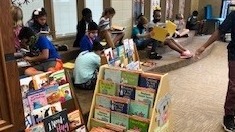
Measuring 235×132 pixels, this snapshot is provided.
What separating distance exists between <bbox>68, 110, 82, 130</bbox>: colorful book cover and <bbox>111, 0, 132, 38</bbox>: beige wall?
3.12 meters

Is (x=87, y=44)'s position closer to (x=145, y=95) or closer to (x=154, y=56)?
(x=145, y=95)

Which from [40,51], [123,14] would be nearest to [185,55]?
[123,14]

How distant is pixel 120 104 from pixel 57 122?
0.50 meters

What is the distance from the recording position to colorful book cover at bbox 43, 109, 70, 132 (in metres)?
1.99

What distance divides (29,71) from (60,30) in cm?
187

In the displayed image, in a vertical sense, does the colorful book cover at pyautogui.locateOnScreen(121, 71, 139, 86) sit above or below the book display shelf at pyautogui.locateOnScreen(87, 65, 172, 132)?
above

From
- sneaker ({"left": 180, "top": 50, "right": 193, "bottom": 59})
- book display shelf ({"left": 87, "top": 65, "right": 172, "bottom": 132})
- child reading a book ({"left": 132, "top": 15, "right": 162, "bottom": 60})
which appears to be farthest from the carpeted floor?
book display shelf ({"left": 87, "top": 65, "right": 172, "bottom": 132})

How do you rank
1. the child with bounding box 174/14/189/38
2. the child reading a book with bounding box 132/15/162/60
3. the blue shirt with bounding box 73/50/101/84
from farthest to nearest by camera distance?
the child with bounding box 174/14/189/38
the child reading a book with bounding box 132/15/162/60
the blue shirt with bounding box 73/50/101/84

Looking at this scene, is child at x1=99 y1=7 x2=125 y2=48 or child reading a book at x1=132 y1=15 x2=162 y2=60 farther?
child reading a book at x1=132 y1=15 x2=162 y2=60

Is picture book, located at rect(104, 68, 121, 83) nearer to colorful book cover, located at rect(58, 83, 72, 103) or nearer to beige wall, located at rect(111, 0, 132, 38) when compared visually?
colorful book cover, located at rect(58, 83, 72, 103)

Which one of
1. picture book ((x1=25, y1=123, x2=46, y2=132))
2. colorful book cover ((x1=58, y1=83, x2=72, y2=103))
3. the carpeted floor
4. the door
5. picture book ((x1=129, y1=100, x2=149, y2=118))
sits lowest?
the carpeted floor

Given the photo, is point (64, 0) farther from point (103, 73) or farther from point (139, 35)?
point (103, 73)

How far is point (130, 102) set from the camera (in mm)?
2191

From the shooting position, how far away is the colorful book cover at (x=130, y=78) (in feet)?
7.19
